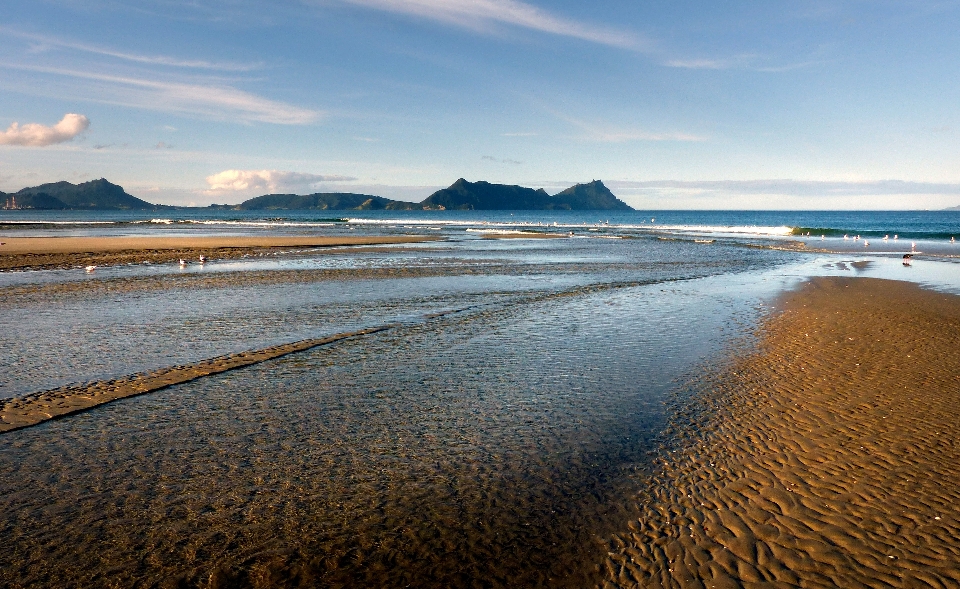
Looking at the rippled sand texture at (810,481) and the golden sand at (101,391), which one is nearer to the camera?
the rippled sand texture at (810,481)

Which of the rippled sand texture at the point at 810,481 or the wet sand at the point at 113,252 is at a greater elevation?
the wet sand at the point at 113,252

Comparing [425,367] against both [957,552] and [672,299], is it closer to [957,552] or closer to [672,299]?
[957,552]

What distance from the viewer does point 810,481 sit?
25.2 ft

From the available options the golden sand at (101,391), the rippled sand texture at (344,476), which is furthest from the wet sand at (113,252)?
the rippled sand texture at (344,476)

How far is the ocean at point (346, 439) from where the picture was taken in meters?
5.95

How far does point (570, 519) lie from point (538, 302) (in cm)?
1572

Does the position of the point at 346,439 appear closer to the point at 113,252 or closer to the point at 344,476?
the point at 344,476

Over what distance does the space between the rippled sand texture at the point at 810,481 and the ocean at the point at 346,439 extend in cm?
60

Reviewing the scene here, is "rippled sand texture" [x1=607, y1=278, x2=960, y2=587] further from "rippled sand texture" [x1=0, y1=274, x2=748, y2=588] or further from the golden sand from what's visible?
the golden sand

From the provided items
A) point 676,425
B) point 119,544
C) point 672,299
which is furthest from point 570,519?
point 672,299

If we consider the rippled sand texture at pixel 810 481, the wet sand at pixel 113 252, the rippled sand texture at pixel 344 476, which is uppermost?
the wet sand at pixel 113 252

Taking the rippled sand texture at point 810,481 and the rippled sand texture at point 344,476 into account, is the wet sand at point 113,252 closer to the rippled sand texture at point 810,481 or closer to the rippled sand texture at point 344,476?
the rippled sand texture at point 344,476

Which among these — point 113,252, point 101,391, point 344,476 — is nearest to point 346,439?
point 344,476

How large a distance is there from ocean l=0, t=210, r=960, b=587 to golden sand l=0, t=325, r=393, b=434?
1.16ft
